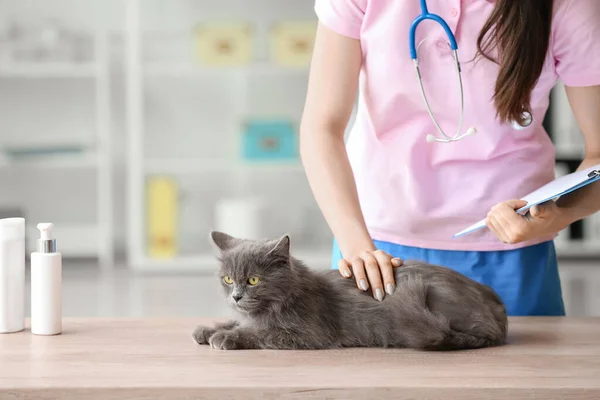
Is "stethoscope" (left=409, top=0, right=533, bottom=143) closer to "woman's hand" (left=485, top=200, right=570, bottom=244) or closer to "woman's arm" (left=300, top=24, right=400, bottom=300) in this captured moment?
"woman's arm" (left=300, top=24, right=400, bottom=300)

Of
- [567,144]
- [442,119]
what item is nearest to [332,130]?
Answer: [442,119]

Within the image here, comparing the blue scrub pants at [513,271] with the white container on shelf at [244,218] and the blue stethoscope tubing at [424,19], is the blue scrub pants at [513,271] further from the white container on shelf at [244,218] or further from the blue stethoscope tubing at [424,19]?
the white container on shelf at [244,218]

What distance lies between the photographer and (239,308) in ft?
3.82

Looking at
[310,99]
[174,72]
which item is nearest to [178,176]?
[174,72]

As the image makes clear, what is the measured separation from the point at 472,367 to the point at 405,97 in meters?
0.59

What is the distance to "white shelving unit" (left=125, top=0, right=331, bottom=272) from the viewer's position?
15.0ft

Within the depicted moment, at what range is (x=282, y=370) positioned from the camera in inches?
40.9

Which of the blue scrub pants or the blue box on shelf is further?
the blue box on shelf

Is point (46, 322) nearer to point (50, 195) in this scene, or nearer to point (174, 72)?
point (174, 72)

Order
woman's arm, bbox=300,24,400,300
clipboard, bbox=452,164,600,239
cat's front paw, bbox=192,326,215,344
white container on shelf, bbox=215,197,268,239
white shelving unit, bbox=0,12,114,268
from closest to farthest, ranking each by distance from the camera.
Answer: clipboard, bbox=452,164,600,239
cat's front paw, bbox=192,326,215,344
woman's arm, bbox=300,24,400,300
white container on shelf, bbox=215,197,268,239
white shelving unit, bbox=0,12,114,268

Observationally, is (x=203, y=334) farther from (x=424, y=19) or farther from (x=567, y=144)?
(x=567, y=144)

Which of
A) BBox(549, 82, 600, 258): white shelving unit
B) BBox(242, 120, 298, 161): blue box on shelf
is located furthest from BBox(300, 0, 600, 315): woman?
BBox(549, 82, 600, 258): white shelving unit

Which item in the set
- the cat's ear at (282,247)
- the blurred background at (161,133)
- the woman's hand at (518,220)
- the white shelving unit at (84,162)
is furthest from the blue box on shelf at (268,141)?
the cat's ear at (282,247)

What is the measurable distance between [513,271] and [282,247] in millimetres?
532
